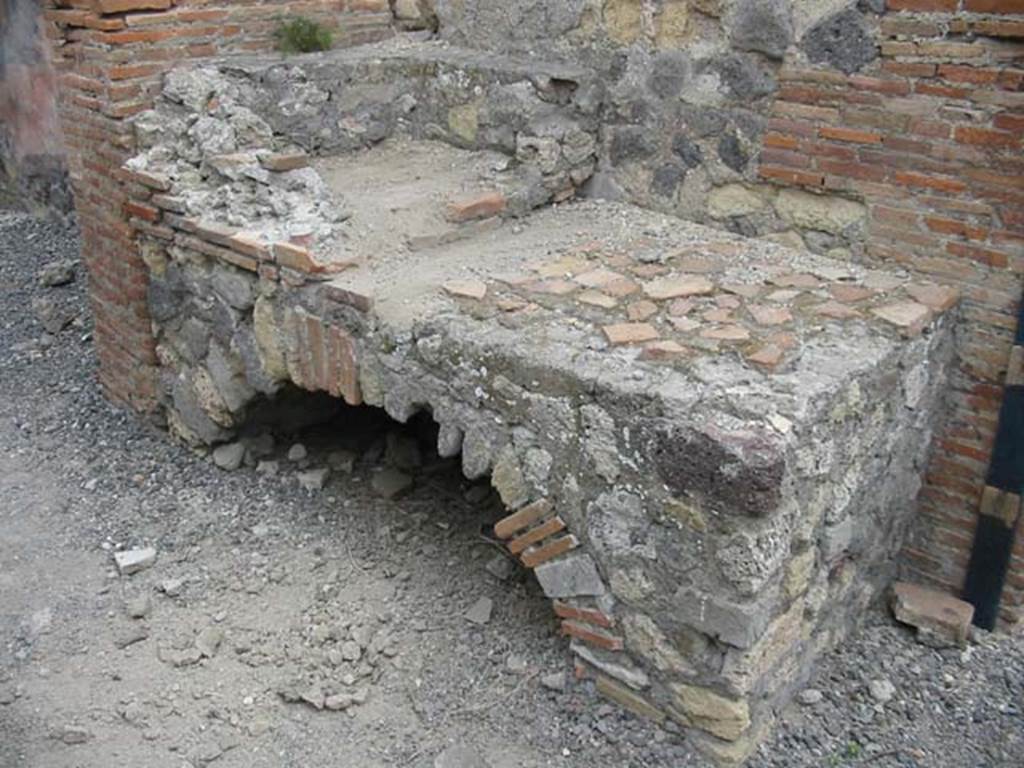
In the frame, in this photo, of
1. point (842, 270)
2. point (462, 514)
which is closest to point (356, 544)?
point (462, 514)

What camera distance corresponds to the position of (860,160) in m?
3.48

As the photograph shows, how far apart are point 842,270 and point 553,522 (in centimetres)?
140

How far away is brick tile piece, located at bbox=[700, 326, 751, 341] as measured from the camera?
118 inches

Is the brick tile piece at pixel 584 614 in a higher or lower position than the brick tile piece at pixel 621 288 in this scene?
lower

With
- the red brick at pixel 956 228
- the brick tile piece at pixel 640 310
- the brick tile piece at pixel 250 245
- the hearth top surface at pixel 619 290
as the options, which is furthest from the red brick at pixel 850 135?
the brick tile piece at pixel 250 245

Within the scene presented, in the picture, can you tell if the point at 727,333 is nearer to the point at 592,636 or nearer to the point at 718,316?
the point at 718,316

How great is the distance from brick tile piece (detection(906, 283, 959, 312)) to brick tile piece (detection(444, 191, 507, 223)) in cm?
155

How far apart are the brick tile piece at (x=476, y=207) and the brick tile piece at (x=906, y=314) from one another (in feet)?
4.97

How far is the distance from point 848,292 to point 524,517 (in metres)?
1.30

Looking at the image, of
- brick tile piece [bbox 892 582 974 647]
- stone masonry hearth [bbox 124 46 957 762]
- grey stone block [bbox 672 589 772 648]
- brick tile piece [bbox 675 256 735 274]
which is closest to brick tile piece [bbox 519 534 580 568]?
stone masonry hearth [bbox 124 46 957 762]

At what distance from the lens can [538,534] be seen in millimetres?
3061

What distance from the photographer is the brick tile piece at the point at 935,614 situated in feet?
11.4

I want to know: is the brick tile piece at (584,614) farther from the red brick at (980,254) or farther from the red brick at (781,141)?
the red brick at (781,141)

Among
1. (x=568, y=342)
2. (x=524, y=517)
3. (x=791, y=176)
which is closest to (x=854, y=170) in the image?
(x=791, y=176)
